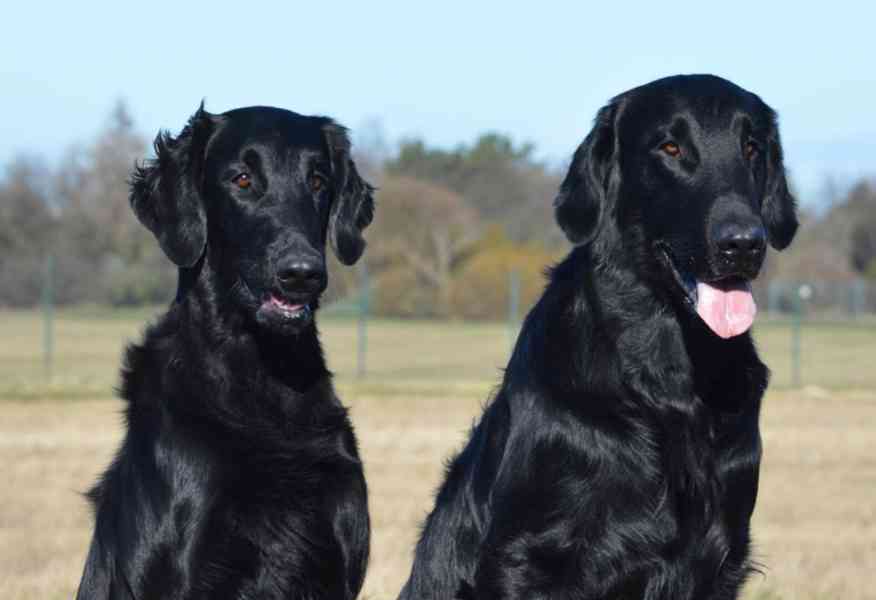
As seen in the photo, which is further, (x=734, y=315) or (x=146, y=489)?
(x=146, y=489)

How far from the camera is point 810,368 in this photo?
34.7 meters

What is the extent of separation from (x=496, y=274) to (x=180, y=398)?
144 feet

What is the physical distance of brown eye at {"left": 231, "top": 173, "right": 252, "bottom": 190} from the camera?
5148 millimetres

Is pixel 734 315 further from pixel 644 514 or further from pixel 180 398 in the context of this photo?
pixel 180 398

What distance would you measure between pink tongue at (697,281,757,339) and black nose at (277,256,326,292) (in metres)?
1.38

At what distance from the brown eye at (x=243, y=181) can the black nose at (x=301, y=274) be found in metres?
0.44

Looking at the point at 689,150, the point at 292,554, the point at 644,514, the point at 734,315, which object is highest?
the point at 689,150

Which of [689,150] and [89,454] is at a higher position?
[689,150]

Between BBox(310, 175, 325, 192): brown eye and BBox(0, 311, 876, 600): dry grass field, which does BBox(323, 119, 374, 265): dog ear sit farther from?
BBox(0, 311, 876, 600): dry grass field

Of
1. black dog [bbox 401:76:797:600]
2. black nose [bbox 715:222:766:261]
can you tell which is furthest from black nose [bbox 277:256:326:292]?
black nose [bbox 715:222:766:261]

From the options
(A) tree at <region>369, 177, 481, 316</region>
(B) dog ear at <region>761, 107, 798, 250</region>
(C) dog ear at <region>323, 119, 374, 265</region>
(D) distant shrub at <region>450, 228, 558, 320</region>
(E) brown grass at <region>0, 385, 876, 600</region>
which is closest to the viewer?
(B) dog ear at <region>761, 107, 798, 250</region>

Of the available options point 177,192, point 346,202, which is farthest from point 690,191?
point 177,192

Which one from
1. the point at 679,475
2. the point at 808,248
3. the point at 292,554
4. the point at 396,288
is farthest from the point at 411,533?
the point at 808,248

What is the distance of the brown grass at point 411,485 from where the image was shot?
26.4 ft
